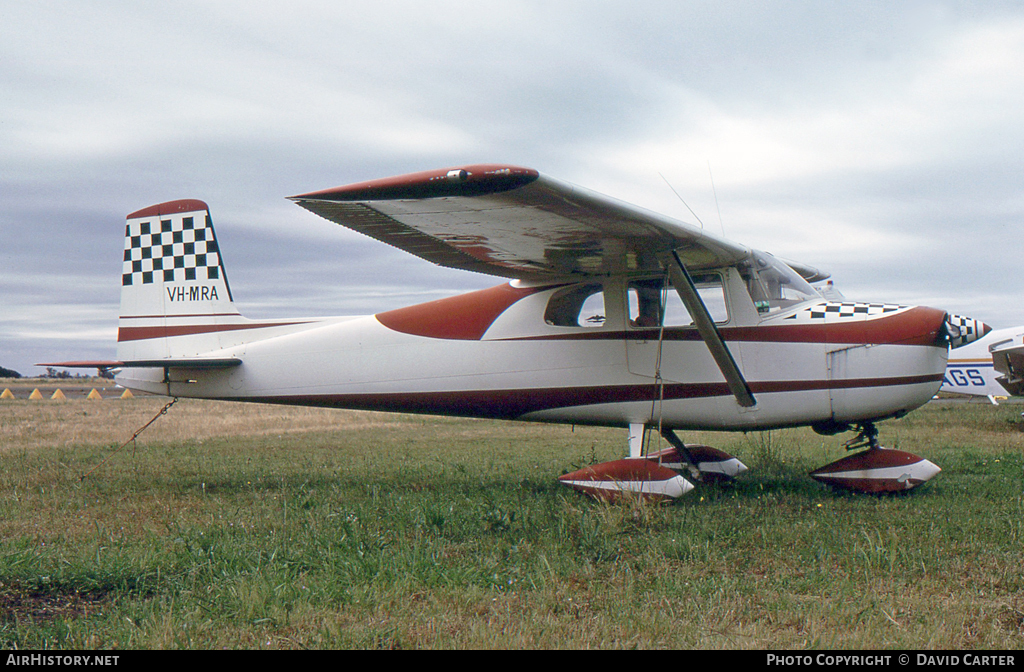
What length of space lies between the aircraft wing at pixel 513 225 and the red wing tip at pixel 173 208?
3.41 m

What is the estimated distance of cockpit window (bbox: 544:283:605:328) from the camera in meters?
6.93

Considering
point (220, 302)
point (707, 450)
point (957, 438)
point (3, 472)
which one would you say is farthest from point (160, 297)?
point (957, 438)

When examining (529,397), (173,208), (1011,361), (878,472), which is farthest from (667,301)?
(1011,361)

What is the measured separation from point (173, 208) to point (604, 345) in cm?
526

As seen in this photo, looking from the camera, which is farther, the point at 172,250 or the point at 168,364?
the point at 172,250

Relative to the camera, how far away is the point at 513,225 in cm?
552

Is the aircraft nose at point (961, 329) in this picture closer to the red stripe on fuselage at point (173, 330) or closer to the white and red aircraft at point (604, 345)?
the white and red aircraft at point (604, 345)

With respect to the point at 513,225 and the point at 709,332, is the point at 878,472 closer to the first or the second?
the point at 709,332

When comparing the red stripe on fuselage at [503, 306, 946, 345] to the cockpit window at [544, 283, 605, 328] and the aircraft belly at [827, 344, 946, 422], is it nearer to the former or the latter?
the aircraft belly at [827, 344, 946, 422]

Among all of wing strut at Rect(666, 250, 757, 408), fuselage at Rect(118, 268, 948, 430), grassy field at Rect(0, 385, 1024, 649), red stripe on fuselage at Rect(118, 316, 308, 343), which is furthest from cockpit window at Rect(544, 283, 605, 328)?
red stripe on fuselage at Rect(118, 316, 308, 343)

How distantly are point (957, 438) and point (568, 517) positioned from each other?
9590 mm

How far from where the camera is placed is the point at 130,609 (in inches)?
136

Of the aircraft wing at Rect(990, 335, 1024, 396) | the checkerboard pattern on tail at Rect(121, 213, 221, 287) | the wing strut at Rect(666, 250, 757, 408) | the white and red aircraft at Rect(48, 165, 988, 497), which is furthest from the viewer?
the aircraft wing at Rect(990, 335, 1024, 396)

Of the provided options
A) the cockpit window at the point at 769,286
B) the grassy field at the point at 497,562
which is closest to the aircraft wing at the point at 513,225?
the cockpit window at the point at 769,286
